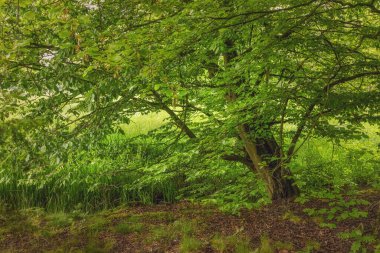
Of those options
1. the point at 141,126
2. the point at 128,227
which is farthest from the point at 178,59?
the point at 141,126

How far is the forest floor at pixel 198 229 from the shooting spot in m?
4.80

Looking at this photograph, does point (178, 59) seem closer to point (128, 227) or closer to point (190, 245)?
point (190, 245)

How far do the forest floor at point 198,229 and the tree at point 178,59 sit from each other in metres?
0.75

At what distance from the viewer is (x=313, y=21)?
446 cm

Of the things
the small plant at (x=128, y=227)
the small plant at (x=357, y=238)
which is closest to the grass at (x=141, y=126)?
the small plant at (x=128, y=227)

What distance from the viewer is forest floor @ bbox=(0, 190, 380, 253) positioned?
15.7 feet

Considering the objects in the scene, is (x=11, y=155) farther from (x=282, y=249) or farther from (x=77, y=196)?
(x=77, y=196)

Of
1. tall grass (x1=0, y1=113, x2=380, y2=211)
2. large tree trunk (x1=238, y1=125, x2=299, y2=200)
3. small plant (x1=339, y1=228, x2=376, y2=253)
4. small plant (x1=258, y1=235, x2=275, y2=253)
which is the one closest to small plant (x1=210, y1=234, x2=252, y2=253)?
small plant (x1=258, y1=235, x2=275, y2=253)

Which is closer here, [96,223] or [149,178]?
[149,178]

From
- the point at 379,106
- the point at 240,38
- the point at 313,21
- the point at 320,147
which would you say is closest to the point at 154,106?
the point at 240,38

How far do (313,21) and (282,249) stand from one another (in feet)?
8.91

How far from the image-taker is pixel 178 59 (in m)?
4.27

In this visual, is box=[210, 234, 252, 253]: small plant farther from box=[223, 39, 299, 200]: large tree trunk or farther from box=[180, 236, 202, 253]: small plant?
box=[223, 39, 299, 200]: large tree trunk

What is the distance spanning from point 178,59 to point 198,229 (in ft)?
8.72
